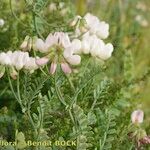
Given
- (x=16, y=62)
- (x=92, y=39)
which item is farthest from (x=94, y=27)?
(x=16, y=62)

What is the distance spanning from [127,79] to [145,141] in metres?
0.93

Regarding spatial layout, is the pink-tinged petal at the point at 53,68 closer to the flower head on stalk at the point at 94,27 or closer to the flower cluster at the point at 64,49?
the flower cluster at the point at 64,49

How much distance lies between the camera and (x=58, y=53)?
1782mm

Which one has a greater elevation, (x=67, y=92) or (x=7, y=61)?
(x=7, y=61)

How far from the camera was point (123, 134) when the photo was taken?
2139 millimetres

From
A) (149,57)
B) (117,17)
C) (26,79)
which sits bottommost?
(149,57)

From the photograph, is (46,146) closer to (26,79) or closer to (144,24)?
(26,79)

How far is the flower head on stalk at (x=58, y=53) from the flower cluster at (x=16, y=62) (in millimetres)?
163

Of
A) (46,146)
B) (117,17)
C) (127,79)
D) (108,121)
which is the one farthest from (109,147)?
(117,17)

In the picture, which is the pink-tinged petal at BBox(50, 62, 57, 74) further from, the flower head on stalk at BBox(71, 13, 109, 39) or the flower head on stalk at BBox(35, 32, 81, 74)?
the flower head on stalk at BBox(71, 13, 109, 39)

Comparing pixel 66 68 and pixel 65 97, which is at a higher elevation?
pixel 66 68

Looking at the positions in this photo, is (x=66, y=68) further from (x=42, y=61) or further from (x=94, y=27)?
(x=94, y=27)

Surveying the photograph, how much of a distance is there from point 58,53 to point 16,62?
22 centimetres

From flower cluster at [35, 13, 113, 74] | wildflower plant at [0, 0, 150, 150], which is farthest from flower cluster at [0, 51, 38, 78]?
flower cluster at [35, 13, 113, 74]
